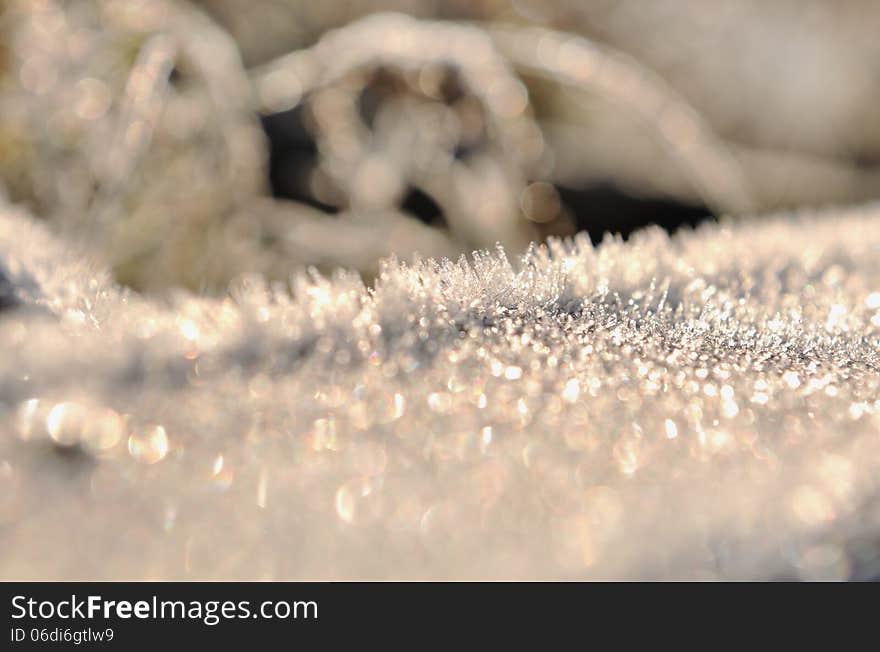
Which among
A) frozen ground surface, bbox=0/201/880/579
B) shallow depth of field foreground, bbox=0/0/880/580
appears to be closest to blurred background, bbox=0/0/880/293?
shallow depth of field foreground, bbox=0/0/880/580

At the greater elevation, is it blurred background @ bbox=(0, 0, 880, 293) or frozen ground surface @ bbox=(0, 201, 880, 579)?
blurred background @ bbox=(0, 0, 880, 293)

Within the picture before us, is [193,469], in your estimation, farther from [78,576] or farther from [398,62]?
[398,62]

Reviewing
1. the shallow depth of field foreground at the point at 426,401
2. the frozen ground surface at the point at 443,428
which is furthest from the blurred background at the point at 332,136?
the frozen ground surface at the point at 443,428

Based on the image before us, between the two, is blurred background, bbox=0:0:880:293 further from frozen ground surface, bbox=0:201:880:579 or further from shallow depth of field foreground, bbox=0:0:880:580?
frozen ground surface, bbox=0:201:880:579

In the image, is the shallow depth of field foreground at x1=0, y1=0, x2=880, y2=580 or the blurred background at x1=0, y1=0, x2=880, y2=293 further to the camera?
the blurred background at x1=0, y1=0, x2=880, y2=293

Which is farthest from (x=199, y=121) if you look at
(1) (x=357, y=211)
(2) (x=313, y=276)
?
(2) (x=313, y=276)

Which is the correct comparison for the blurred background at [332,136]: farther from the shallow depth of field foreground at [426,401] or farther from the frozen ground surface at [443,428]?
the frozen ground surface at [443,428]
